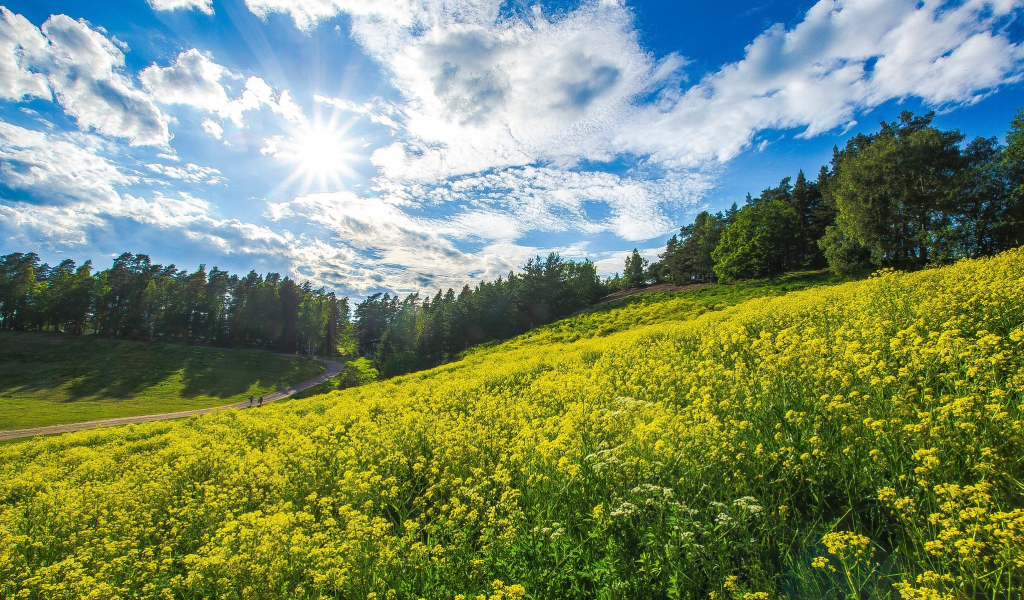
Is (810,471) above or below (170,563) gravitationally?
above

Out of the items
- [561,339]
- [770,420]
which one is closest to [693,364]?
[770,420]

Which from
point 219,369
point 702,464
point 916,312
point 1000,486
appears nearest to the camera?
point 1000,486

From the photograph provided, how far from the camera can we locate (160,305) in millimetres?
70312

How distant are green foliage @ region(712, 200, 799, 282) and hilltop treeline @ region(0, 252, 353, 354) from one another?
70.0 meters

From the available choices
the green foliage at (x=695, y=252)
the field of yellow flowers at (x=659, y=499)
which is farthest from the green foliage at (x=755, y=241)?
the field of yellow flowers at (x=659, y=499)

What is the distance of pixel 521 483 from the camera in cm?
500

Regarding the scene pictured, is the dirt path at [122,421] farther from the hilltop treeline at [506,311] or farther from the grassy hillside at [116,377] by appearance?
the hilltop treeline at [506,311]

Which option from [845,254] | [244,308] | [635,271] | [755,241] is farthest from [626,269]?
[244,308]

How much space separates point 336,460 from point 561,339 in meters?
21.1

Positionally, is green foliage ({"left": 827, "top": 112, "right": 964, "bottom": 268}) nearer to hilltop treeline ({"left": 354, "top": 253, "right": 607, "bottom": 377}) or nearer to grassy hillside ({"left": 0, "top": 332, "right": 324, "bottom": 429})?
hilltop treeline ({"left": 354, "top": 253, "right": 607, "bottom": 377})

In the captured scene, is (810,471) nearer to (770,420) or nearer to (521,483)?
(770,420)

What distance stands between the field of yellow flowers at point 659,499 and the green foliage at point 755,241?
111 feet

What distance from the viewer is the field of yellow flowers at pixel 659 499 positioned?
2.90 m

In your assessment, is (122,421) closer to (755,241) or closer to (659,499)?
(659,499)
